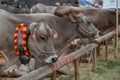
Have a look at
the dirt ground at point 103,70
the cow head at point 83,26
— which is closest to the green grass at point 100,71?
the dirt ground at point 103,70

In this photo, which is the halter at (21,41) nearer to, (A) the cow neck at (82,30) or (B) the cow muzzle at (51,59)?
(B) the cow muzzle at (51,59)

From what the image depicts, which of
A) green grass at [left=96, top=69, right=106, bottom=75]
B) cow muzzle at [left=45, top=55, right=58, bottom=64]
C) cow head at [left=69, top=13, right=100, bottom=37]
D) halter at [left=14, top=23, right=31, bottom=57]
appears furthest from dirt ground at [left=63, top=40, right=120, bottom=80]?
cow muzzle at [left=45, top=55, right=58, bottom=64]

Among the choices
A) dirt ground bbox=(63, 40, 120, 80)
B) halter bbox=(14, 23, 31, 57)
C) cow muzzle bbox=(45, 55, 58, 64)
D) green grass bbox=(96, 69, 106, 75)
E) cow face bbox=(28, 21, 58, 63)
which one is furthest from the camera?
green grass bbox=(96, 69, 106, 75)

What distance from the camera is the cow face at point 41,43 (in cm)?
538

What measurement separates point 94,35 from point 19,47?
389 centimetres

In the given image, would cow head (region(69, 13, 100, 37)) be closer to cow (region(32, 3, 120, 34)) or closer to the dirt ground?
the dirt ground

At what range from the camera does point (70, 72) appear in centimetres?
770

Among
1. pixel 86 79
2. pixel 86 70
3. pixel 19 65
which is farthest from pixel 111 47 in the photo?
pixel 19 65

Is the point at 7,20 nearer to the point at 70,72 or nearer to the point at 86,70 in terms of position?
the point at 70,72

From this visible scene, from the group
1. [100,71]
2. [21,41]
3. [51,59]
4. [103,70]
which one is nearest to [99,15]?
[103,70]

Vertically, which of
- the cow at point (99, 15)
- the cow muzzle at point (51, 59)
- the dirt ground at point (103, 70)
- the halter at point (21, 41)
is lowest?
the dirt ground at point (103, 70)

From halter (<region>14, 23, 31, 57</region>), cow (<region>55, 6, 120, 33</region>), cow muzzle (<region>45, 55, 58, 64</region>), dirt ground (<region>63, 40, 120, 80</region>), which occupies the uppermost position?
halter (<region>14, 23, 31, 57</region>)

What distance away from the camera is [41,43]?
5.45 m

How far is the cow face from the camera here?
17.6ft
